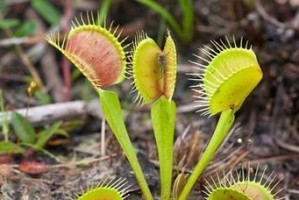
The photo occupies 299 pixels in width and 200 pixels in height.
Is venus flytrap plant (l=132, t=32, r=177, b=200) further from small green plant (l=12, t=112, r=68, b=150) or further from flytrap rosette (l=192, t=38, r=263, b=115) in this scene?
small green plant (l=12, t=112, r=68, b=150)

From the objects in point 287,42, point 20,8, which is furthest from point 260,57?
point 20,8

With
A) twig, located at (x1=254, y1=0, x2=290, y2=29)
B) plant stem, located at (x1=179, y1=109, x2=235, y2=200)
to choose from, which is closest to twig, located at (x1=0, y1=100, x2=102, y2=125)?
plant stem, located at (x1=179, y1=109, x2=235, y2=200)

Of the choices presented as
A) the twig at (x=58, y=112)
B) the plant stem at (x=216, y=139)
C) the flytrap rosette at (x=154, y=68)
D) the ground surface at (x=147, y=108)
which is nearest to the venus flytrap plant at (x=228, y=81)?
the plant stem at (x=216, y=139)

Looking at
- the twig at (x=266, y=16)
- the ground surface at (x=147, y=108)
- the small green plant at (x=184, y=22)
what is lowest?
the ground surface at (x=147, y=108)

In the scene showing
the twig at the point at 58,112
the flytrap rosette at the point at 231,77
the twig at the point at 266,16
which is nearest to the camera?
the flytrap rosette at the point at 231,77

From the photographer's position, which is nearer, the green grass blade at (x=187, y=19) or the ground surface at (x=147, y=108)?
the ground surface at (x=147, y=108)

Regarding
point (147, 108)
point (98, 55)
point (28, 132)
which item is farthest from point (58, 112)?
point (98, 55)

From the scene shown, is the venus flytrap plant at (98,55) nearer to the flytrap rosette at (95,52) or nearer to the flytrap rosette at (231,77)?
the flytrap rosette at (95,52)
